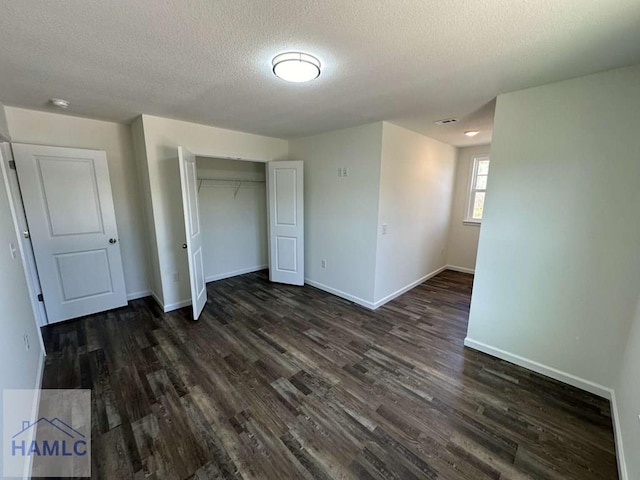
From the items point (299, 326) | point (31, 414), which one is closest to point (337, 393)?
point (299, 326)

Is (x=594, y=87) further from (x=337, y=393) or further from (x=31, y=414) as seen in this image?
(x=31, y=414)

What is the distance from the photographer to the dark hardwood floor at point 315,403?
59.1 inches

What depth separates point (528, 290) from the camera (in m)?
Answer: 2.26

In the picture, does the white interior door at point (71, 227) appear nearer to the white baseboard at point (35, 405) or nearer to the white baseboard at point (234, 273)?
the white baseboard at point (35, 405)

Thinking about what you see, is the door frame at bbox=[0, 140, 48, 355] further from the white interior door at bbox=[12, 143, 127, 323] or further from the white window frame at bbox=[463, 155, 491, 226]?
the white window frame at bbox=[463, 155, 491, 226]

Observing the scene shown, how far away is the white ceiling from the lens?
3.91 feet

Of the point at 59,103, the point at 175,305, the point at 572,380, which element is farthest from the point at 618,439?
the point at 59,103

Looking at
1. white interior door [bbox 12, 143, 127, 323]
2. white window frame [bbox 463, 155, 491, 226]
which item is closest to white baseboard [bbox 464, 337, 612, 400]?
white window frame [bbox 463, 155, 491, 226]

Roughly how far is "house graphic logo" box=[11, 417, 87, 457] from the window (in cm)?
578

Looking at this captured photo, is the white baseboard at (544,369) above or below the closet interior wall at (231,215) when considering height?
below

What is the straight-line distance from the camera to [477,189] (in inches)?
191

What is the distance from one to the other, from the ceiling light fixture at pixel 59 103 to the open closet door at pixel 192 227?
3.40 feet

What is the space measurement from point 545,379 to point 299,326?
7.67 ft

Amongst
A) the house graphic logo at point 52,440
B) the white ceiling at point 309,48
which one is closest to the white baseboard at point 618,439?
the white ceiling at point 309,48
